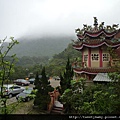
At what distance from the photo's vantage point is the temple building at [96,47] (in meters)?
13.0

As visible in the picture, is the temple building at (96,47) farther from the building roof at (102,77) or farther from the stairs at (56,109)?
the stairs at (56,109)

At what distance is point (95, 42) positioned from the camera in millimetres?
13352

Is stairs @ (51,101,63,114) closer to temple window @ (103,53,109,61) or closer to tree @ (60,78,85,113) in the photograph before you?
tree @ (60,78,85,113)

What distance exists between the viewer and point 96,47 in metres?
13.6

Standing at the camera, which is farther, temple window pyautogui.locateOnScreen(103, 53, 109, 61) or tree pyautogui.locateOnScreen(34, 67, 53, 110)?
temple window pyautogui.locateOnScreen(103, 53, 109, 61)

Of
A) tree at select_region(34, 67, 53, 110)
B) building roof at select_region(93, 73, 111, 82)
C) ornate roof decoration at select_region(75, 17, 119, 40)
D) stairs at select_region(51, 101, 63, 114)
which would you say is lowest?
stairs at select_region(51, 101, 63, 114)

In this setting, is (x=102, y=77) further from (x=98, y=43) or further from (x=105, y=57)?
(x=98, y=43)

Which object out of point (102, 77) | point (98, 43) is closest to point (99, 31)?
point (98, 43)

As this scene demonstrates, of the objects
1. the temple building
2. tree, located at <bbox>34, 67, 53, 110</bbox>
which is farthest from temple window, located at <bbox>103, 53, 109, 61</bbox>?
tree, located at <bbox>34, 67, 53, 110</bbox>

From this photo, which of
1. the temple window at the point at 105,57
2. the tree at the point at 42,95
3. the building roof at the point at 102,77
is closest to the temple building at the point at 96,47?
the temple window at the point at 105,57

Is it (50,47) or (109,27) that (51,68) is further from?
(50,47)

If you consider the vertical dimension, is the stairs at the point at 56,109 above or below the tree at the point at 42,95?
below

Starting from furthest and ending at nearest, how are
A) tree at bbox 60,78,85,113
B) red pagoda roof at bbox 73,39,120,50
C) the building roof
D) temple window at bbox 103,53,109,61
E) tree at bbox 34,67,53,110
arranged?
1. temple window at bbox 103,53,109,61
2. red pagoda roof at bbox 73,39,120,50
3. tree at bbox 34,67,53,110
4. the building roof
5. tree at bbox 60,78,85,113

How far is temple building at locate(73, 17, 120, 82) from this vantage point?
12977mm
